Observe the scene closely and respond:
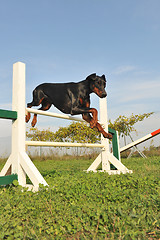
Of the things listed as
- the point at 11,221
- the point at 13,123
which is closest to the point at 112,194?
the point at 11,221

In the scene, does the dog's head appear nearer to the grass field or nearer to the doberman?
the doberman

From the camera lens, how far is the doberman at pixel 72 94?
303 centimetres

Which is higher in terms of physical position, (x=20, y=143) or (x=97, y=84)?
(x=97, y=84)

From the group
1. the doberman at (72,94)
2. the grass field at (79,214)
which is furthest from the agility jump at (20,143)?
the doberman at (72,94)

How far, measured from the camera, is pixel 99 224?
4.80 feet

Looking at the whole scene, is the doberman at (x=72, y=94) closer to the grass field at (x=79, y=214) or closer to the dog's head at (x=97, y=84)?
the dog's head at (x=97, y=84)

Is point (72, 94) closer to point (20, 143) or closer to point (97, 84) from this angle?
point (97, 84)

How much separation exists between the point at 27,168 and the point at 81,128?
366 inches

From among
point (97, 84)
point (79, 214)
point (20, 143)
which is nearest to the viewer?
point (79, 214)

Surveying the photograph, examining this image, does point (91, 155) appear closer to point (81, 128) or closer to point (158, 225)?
point (81, 128)

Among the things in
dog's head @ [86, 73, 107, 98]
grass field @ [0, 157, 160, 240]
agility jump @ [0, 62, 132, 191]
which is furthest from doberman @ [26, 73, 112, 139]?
grass field @ [0, 157, 160, 240]

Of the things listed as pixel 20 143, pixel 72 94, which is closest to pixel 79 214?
pixel 20 143

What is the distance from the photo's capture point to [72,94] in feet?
10.1

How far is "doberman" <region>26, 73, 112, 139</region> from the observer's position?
3.03 metres
